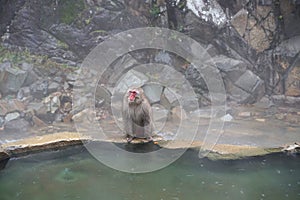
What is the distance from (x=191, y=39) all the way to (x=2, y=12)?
4088 mm

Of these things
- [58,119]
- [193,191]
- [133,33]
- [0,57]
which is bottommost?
[193,191]

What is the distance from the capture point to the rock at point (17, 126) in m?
5.76

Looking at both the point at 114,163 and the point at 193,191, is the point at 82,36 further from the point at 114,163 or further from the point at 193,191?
the point at 193,191

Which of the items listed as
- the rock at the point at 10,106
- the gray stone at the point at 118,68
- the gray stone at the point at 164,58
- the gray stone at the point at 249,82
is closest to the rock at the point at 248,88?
the gray stone at the point at 249,82

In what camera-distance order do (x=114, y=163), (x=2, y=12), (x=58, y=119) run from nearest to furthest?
Result: (x=114, y=163), (x=58, y=119), (x=2, y=12)

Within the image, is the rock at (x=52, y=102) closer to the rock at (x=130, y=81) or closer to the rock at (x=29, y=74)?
the rock at (x=29, y=74)

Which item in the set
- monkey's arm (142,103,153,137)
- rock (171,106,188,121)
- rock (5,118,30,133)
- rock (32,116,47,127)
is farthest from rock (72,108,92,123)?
monkey's arm (142,103,153,137)

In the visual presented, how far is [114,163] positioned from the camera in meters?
3.63

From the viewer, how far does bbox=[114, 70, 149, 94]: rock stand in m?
Answer: 7.16

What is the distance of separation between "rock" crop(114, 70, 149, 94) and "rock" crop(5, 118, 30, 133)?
192 centimetres

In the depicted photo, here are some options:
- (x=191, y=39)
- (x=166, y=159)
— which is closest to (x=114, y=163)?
(x=166, y=159)

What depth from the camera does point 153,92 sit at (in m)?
6.96

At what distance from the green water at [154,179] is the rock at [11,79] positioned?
342cm

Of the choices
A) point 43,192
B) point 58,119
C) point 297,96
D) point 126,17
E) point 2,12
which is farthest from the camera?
point 126,17
